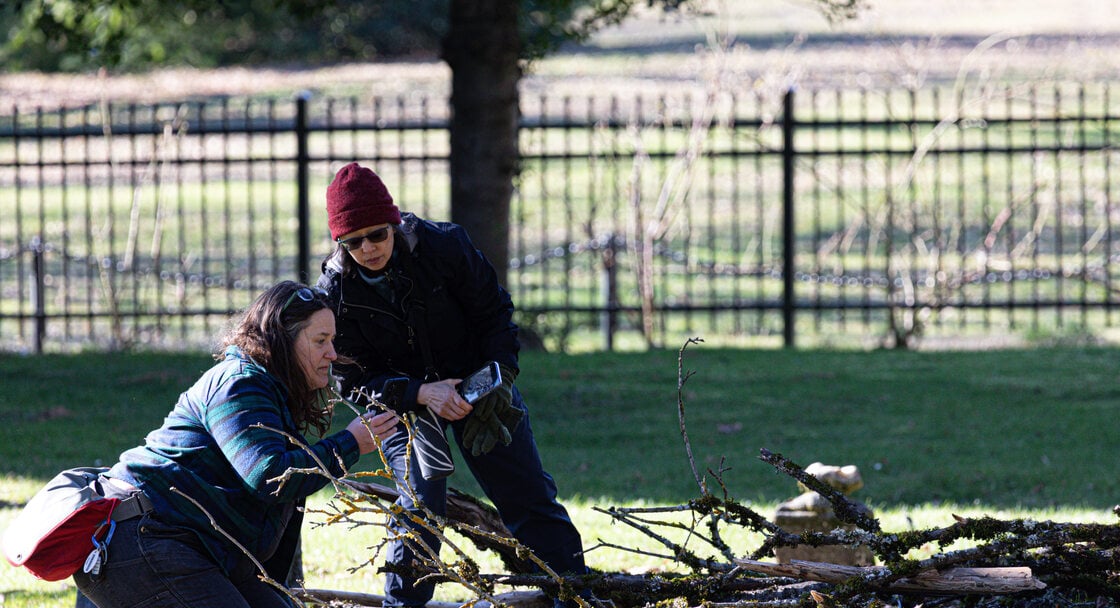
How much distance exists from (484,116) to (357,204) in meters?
5.75

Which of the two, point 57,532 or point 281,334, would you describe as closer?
point 57,532

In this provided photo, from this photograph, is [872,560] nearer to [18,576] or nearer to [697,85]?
[18,576]

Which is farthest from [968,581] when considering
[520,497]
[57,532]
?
[57,532]

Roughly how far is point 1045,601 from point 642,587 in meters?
1.16

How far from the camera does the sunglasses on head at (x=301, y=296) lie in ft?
11.9

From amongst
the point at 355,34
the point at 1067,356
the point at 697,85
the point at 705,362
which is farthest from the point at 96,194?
the point at 1067,356

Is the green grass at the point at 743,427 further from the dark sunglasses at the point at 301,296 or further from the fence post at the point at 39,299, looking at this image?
the dark sunglasses at the point at 301,296

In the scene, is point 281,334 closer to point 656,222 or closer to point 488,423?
point 488,423

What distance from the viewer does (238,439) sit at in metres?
3.38

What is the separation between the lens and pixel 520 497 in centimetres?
452

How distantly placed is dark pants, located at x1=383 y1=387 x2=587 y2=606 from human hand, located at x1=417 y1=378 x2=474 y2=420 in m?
0.23

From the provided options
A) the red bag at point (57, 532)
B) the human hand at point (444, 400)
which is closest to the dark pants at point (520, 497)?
the human hand at point (444, 400)

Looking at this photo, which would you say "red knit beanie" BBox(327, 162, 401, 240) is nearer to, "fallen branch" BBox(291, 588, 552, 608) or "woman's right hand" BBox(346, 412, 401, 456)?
"woman's right hand" BBox(346, 412, 401, 456)

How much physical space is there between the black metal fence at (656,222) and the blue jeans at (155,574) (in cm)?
487
